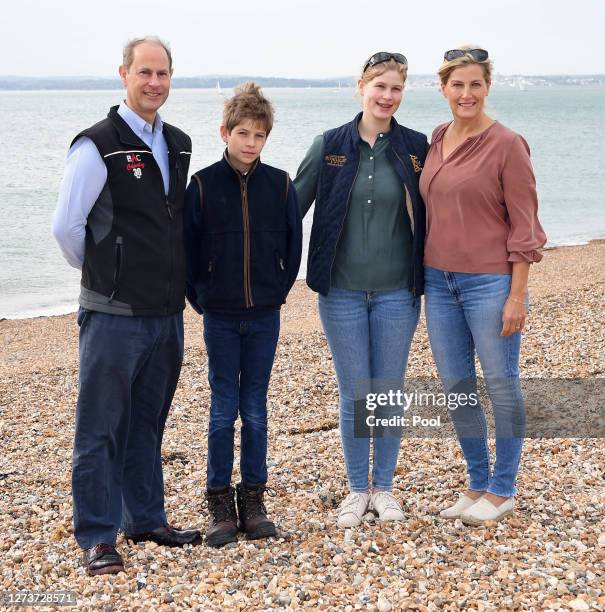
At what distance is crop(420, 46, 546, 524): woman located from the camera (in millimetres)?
4234

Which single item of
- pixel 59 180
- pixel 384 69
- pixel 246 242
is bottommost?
pixel 59 180

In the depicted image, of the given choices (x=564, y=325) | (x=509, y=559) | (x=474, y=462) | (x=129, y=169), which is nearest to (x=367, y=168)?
A: (x=129, y=169)

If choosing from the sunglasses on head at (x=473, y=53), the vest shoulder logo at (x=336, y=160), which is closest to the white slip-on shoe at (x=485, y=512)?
the vest shoulder logo at (x=336, y=160)

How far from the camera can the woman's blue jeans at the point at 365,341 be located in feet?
14.9

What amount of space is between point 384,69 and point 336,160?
548 mm

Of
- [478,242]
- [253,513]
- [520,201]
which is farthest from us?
[253,513]

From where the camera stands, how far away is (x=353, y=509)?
4.79 meters

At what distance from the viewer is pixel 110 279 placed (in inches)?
160

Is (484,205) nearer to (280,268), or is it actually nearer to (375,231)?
(375,231)

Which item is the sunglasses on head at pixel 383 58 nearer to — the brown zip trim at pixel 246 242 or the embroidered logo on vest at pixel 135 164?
the brown zip trim at pixel 246 242

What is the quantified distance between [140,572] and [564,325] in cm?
726

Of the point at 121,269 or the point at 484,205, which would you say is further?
the point at 484,205

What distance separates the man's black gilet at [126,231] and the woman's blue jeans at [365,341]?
1.03m

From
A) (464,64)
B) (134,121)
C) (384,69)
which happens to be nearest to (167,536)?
(134,121)
